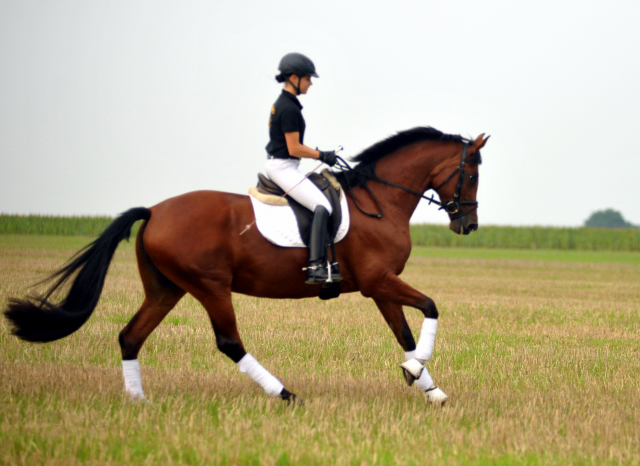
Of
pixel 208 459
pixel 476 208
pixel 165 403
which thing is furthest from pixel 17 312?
pixel 476 208

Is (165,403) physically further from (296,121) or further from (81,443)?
(296,121)

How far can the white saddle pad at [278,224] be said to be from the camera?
6.00m

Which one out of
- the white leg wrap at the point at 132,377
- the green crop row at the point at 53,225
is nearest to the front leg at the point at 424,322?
the white leg wrap at the point at 132,377

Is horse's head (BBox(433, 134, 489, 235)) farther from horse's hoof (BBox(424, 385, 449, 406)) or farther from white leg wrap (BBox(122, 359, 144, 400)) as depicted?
white leg wrap (BBox(122, 359, 144, 400))

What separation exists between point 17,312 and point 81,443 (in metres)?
1.96

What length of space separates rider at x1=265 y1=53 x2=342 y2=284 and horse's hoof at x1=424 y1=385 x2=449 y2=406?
4.40ft

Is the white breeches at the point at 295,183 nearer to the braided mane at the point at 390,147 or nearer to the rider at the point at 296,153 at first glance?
the rider at the point at 296,153

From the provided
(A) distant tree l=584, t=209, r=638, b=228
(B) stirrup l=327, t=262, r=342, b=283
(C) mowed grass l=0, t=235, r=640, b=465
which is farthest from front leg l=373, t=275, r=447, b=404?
(A) distant tree l=584, t=209, r=638, b=228

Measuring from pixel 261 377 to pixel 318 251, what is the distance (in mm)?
1215

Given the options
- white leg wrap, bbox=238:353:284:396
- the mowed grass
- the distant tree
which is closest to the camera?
the mowed grass

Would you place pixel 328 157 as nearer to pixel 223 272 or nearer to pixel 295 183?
pixel 295 183

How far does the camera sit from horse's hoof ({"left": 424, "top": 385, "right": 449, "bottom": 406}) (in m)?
6.00

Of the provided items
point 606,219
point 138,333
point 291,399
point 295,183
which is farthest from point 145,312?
point 606,219

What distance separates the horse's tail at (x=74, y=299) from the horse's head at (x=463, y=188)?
2927 millimetres
